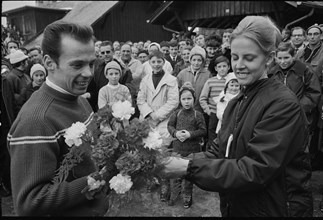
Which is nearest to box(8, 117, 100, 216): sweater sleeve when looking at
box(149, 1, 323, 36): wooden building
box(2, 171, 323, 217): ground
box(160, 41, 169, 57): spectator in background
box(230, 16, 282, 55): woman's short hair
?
box(230, 16, 282, 55): woman's short hair

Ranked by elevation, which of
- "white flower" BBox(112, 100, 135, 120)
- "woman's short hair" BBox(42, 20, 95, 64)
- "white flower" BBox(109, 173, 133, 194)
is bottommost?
"white flower" BBox(109, 173, 133, 194)

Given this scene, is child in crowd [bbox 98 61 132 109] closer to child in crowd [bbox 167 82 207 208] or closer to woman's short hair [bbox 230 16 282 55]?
child in crowd [bbox 167 82 207 208]

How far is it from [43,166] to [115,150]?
16.7 inches

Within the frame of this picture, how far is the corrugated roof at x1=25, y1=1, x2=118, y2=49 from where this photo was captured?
23.2 meters

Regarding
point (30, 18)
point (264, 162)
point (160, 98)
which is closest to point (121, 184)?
point (264, 162)

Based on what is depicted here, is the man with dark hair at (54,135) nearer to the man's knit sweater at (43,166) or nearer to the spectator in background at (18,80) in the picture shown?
the man's knit sweater at (43,166)

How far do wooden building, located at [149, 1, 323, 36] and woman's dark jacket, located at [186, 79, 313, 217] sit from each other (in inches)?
390

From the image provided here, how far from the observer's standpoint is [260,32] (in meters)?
1.85

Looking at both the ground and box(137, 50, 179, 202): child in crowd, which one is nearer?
the ground

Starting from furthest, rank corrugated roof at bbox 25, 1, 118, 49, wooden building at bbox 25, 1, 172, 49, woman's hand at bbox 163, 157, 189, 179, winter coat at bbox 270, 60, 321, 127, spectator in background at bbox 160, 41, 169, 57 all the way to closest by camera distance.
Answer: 1. wooden building at bbox 25, 1, 172, 49
2. corrugated roof at bbox 25, 1, 118, 49
3. spectator in background at bbox 160, 41, 169, 57
4. winter coat at bbox 270, 60, 321, 127
5. woman's hand at bbox 163, 157, 189, 179

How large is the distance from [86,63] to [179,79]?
4.62 metres

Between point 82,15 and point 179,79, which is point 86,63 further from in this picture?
point 82,15

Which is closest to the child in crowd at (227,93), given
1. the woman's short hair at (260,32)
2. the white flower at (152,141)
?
the woman's short hair at (260,32)

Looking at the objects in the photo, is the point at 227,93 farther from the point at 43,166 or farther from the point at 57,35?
the point at 43,166
